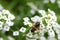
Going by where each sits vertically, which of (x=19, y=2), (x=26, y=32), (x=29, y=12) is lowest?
(x=26, y=32)

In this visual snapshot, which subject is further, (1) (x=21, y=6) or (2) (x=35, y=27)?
(1) (x=21, y=6)

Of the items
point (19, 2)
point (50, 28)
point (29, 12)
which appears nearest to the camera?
point (50, 28)

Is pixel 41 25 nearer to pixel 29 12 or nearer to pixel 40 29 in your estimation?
pixel 40 29

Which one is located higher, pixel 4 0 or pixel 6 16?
pixel 4 0

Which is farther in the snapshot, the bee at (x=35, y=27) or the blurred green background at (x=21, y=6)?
the blurred green background at (x=21, y=6)

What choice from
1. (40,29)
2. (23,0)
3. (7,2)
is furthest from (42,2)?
(40,29)

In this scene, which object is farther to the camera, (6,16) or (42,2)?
(42,2)

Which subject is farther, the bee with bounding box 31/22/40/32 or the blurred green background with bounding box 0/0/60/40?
the blurred green background with bounding box 0/0/60/40

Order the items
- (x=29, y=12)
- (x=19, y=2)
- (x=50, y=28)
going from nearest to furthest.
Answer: (x=50, y=28) → (x=29, y=12) → (x=19, y=2)

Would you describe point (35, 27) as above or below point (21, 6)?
below

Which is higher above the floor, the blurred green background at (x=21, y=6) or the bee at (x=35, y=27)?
the blurred green background at (x=21, y=6)

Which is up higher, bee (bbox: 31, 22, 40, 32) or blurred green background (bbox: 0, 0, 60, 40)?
blurred green background (bbox: 0, 0, 60, 40)
